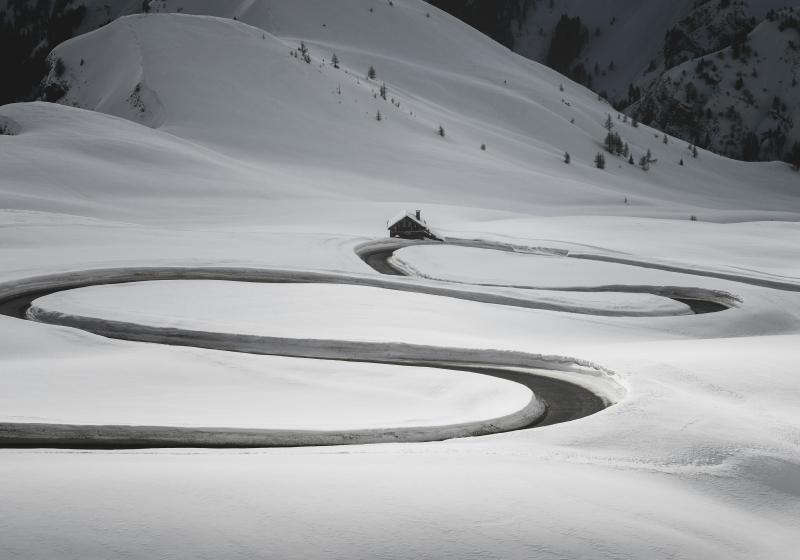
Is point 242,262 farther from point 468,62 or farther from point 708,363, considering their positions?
point 468,62

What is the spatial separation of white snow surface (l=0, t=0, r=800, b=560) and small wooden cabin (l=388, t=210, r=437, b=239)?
8.70 ft

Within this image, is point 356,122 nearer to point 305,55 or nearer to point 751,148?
point 305,55

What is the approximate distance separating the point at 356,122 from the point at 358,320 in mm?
56074

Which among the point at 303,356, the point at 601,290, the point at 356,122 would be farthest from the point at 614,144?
the point at 303,356

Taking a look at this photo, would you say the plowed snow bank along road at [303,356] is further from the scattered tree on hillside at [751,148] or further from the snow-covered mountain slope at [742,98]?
the snow-covered mountain slope at [742,98]

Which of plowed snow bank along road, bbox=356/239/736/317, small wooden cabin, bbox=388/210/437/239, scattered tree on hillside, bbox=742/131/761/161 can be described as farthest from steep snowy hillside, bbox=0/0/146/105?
plowed snow bank along road, bbox=356/239/736/317

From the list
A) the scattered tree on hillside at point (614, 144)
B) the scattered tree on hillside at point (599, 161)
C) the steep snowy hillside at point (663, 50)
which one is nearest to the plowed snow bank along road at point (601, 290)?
the scattered tree on hillside at point (599, 161)

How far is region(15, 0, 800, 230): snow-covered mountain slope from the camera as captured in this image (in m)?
61.6

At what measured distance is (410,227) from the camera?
40562 millimetres

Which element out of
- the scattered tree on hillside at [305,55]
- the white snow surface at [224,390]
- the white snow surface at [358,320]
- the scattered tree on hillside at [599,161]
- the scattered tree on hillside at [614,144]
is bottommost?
the white snow surface at [224,390]

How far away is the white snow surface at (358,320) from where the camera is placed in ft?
24.3

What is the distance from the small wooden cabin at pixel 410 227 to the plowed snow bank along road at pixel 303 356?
13.0 metres

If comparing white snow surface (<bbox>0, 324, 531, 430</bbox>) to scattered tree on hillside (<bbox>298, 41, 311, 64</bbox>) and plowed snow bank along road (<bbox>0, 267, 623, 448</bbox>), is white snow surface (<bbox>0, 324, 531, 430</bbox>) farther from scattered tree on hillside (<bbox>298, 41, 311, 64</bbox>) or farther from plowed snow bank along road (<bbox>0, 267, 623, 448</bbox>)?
scattered tree on hillside (<bbox>298, 41, 311, 64</bbox>)

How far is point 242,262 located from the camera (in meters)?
29.2
